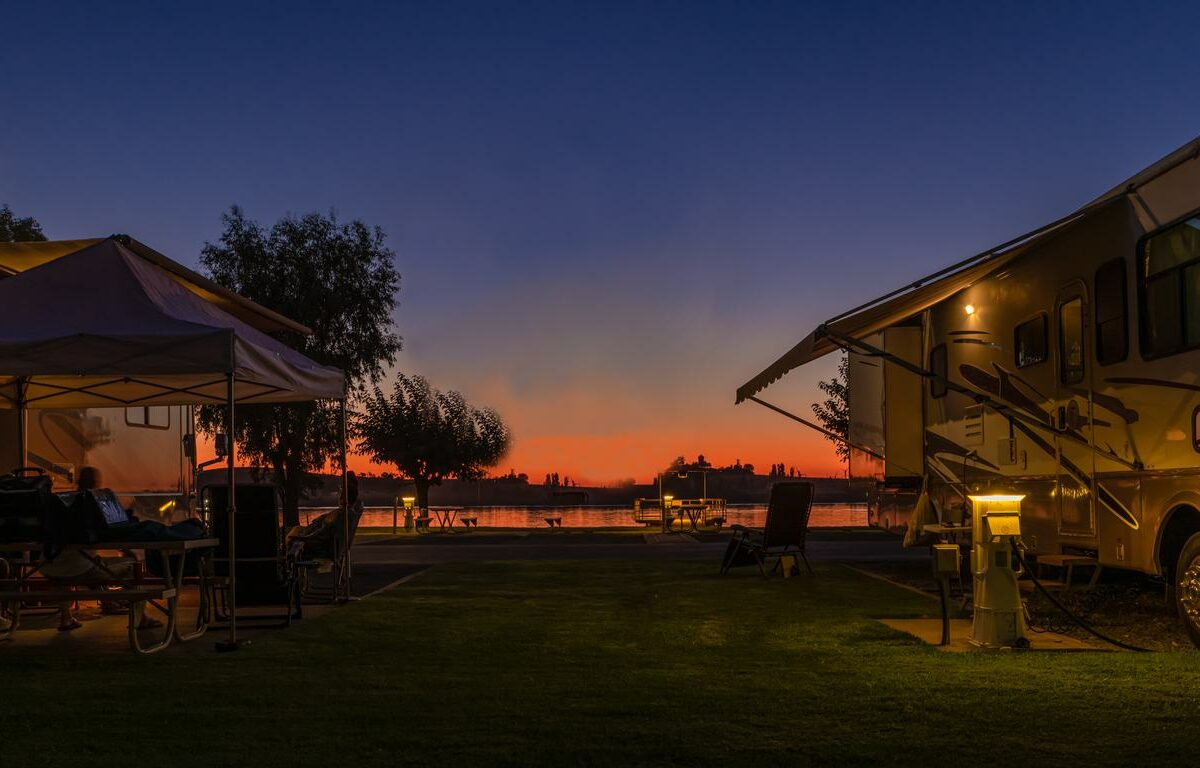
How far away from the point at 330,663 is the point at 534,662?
1298 millimetres

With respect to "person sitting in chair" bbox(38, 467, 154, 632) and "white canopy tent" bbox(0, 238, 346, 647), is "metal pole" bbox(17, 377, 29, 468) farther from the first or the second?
"person sitting in chair" bbox(38, 467, 154, 632)

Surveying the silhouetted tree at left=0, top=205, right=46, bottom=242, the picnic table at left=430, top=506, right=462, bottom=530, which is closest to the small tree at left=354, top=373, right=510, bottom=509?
the picnic table at left=430, top=506, right=462, bottom=530

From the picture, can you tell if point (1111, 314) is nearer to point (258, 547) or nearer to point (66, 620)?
point (258, 547)

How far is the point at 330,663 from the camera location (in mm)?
7234

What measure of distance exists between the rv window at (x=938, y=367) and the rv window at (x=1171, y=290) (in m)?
4.15

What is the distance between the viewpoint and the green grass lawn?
4.87 meters


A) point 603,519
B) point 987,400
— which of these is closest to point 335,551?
point 987,400

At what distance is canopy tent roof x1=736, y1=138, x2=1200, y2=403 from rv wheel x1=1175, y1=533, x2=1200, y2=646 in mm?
2457

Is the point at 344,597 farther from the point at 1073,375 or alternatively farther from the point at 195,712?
the point at 1073,375

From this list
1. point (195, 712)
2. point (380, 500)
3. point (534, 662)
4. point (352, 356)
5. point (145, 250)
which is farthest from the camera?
point (380, 500)

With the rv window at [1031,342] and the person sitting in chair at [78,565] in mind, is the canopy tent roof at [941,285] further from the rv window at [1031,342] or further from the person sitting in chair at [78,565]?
the person sitting in chair at [78,565]

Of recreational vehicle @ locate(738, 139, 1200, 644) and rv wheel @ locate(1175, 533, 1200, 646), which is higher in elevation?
recreational vehicle @ locate(738, 139, 1200, 644)

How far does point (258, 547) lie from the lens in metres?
9.27

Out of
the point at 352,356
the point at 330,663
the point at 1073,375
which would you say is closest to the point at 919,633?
the point at 1073,375
